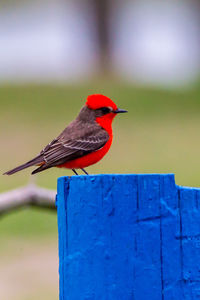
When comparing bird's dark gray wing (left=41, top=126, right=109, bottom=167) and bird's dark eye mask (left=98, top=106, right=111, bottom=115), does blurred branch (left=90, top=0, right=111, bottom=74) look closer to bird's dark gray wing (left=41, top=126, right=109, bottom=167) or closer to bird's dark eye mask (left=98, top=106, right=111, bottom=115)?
bird's dark eye mask (left=98, top=106, right=111, bottom=115)

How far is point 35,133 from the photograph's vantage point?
18.7 metres

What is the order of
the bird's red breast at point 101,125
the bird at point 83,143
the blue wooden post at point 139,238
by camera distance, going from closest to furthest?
the blue wooden post at point 139,238
the bird at point 83,143
the bird's red breast at point 101,125

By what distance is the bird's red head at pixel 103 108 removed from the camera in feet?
20.3

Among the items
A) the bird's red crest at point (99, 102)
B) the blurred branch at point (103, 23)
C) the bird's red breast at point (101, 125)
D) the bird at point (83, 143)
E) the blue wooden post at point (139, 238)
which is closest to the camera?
the blue wooden post at point (139, 238)

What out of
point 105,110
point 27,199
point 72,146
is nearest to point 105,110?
point 105,110

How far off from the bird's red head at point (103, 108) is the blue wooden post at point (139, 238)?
10.6 ft

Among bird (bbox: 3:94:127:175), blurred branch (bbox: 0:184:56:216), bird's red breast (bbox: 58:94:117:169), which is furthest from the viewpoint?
blurred branch (bbox: 0:184:56:216)

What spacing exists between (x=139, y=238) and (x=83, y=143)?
2.97 m

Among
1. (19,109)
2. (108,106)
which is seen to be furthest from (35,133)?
(108,106)

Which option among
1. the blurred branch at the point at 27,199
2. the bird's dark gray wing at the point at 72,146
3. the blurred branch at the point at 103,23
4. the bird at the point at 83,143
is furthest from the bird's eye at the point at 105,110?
the blurred branch at the point at 103,23

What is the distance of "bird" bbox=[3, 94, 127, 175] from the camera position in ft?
18.3

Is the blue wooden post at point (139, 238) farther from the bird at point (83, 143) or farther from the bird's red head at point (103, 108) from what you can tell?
the bird's red head at point (103, 108)

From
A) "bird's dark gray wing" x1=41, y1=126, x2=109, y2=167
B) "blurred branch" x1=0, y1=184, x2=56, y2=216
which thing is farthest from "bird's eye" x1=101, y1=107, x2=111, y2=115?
"blurred branch" x1=0, y1=184, x2=56, y2=216

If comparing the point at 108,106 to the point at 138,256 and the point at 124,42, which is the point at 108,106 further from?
the point at 124,42
